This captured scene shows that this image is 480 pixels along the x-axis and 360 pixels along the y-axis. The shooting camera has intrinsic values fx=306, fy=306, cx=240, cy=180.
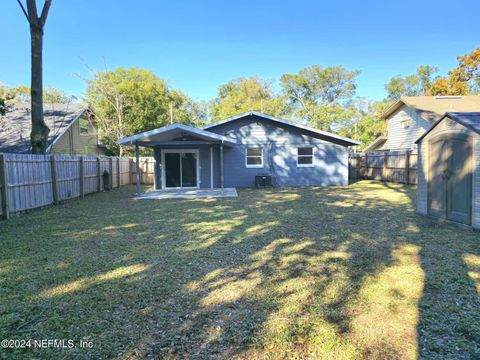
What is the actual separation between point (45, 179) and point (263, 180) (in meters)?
9.59

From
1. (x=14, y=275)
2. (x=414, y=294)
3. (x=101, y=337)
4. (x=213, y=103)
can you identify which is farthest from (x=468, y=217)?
(x=213, y=103)

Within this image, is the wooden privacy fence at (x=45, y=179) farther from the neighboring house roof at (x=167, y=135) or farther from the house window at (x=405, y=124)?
the house window at (x=405, y=124)

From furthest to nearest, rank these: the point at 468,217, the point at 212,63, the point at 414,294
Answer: the point at 212,63, the point at 468,217, the point at 414,294

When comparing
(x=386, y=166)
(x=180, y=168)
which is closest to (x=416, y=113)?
(x=386, y=166)

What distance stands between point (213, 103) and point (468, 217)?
4336 cm

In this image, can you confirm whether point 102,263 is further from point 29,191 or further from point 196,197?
point 196,197

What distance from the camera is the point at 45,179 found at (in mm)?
9586

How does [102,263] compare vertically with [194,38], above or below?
below

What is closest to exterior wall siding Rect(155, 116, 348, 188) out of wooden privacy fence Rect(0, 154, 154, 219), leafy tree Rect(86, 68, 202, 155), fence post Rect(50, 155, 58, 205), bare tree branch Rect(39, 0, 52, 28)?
wooden privacy fence Rect(0, 154, 154, 219)

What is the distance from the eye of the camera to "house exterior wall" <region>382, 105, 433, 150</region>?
61.9ft

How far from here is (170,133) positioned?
13.1 meters

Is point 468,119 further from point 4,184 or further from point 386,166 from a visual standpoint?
point 386,166

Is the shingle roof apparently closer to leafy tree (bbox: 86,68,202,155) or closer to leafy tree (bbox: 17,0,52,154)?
leafy tree (bbox: 17,0,52,154)

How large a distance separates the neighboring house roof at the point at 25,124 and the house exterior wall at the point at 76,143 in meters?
0.70
